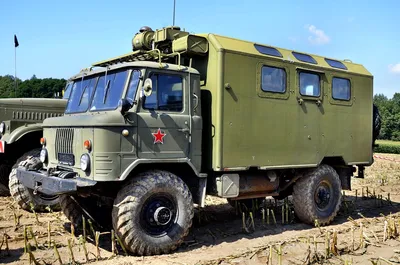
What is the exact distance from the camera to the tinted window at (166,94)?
6287mm

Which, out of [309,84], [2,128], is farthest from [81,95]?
[309,84]

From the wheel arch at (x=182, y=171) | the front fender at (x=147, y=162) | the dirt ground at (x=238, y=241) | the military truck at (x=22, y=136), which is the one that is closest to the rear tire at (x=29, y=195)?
the military truck at (x=22, y=136)

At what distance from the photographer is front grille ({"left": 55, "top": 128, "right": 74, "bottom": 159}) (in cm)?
633

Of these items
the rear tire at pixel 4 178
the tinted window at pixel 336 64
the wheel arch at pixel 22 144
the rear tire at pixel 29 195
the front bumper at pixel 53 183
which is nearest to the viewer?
the front bumper at pixel 53 183

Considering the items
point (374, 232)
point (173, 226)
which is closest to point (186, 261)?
point (173, 226)

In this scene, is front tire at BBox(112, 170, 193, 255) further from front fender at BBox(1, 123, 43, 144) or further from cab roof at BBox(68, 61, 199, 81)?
front fender at BBox(1, 123, 43, 144)

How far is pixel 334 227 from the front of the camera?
8.22 metres

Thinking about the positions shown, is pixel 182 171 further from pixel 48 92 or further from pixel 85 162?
pixel 48 92

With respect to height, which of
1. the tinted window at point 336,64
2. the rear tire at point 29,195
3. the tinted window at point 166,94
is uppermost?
the tinted window at point 336,64

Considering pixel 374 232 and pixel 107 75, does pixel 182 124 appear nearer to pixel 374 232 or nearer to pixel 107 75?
pixel 107 75

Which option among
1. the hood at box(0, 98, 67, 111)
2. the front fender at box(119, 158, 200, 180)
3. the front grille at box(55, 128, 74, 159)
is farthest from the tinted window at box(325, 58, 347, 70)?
the hood at box(0, 98, 67, 111)

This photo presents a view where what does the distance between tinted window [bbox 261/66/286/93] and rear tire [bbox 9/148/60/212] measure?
4.40m

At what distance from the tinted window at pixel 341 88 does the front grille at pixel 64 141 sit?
525 centimetres

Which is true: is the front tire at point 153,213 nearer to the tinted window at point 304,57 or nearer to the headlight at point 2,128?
the tinted window at point 304,57
